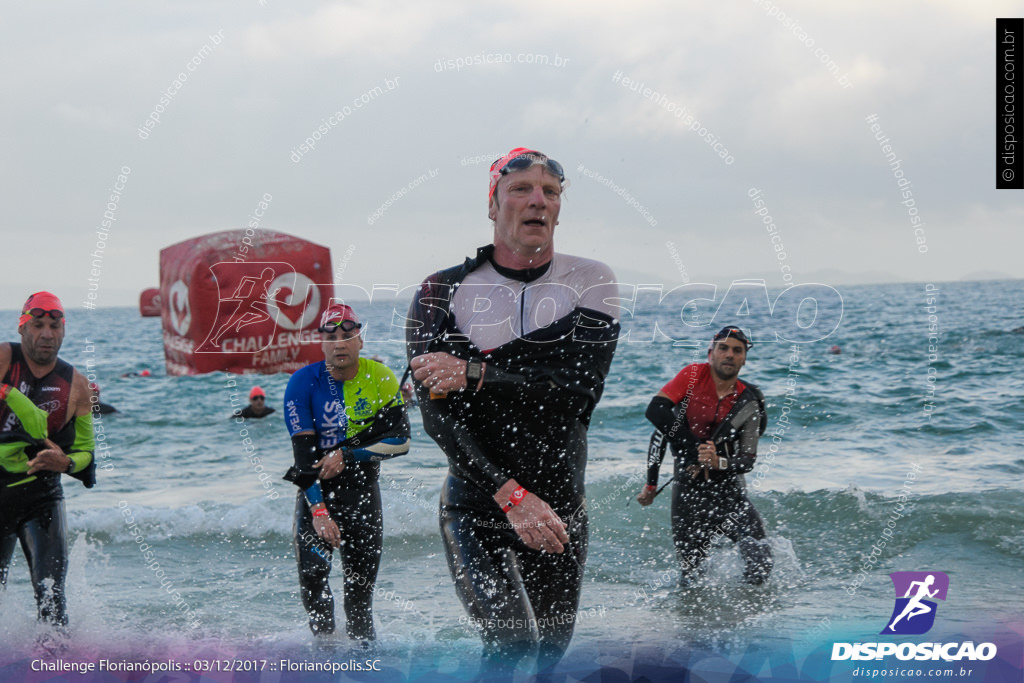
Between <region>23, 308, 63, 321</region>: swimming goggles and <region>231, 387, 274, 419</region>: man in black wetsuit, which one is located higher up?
<region>23, 308, 63, 321</region>: swimming goggles

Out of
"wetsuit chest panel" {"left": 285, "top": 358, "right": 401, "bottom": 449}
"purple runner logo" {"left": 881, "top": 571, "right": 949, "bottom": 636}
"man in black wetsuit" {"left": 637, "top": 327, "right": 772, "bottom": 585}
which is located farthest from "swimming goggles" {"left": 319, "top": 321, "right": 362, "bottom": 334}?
"purple runner logo" {"left": 881, "top": 571, "right": 949, "bottom": 636}

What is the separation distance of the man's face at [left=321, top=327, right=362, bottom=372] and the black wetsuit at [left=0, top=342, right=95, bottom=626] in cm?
158

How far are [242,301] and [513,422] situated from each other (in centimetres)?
577

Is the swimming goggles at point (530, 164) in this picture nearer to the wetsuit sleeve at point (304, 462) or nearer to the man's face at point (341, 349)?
the man's face at point (341, 349)

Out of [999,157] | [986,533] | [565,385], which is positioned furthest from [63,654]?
[986,533]

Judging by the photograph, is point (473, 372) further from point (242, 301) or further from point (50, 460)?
point (242, 301)

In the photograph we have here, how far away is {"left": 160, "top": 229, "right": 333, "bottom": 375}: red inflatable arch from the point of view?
816cm

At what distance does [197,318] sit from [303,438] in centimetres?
341

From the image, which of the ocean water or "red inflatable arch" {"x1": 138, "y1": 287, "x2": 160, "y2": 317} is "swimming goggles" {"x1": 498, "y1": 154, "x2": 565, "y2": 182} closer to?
the ocean water

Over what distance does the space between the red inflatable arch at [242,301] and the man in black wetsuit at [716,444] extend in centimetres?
342

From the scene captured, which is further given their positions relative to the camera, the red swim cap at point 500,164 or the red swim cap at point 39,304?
the red swim cap at point 39,304

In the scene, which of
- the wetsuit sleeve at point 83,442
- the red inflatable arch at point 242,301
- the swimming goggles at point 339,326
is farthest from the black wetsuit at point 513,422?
the red inflatable arch at point 242,301

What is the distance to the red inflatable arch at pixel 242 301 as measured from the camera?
8164mm

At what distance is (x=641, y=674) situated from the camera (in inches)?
175
